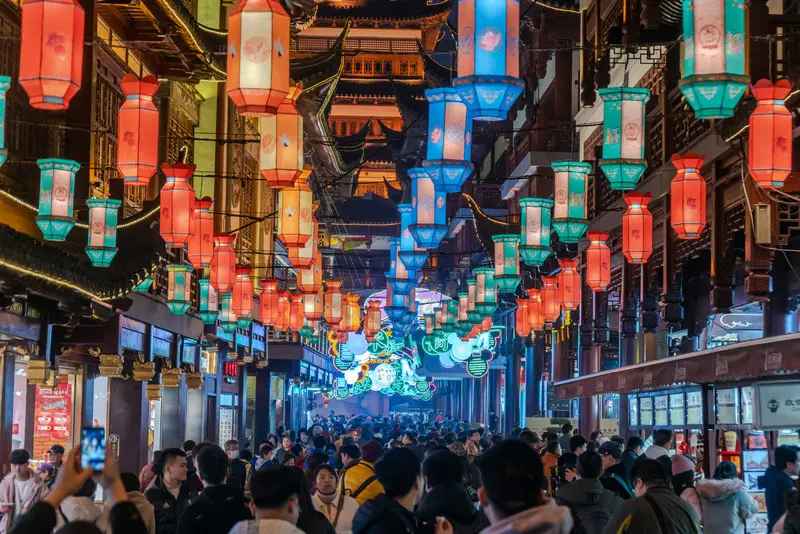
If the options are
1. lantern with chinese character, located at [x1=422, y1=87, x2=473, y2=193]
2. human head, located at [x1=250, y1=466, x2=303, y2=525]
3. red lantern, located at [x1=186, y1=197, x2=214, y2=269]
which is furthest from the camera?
red lantern, located at [x1=186, y1=197, x2=214, y2=269]

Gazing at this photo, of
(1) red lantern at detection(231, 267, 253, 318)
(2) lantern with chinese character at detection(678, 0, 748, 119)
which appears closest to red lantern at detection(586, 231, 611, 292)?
(1) red lantern at detection(231, 267, 253, 318)

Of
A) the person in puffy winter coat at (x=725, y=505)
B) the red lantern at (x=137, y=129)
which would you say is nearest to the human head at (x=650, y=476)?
the person in puffy winter coat at (x=725, y=505)

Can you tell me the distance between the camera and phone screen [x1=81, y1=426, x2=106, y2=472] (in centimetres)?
416

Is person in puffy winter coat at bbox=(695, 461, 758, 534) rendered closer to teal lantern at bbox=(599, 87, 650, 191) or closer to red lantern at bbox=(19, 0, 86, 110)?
teal lantern at bbox=(599, 87, 650, 191)

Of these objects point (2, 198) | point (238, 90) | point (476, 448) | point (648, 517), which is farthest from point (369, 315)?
point (648, 517)

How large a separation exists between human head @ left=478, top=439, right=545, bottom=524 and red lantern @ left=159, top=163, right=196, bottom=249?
1337 cm

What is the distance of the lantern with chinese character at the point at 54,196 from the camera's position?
577 inches

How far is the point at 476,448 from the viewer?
74.3 feet

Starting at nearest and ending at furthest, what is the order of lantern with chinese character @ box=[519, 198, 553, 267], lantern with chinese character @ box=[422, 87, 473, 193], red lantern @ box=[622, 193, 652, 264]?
1. lantern with chinese character @ box=[422, 87, 473, 193]
2. red lantern @ box=[622, 193, 652, 264]
3. lantern with chinese character @ box=[519, 198, 553, 267]

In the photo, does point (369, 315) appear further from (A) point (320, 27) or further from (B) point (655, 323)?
(B) point (655, 323)

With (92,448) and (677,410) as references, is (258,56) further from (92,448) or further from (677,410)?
(677,410)

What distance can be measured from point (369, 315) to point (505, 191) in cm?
915

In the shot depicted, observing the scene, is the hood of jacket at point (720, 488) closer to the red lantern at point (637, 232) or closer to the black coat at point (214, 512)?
the black coat at point (214, 512)

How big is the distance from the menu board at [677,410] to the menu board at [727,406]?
1.92 m
